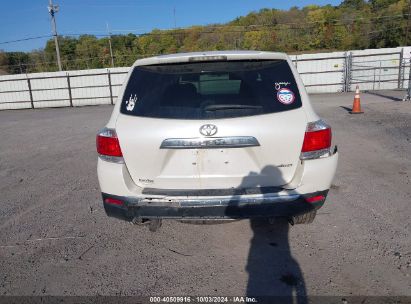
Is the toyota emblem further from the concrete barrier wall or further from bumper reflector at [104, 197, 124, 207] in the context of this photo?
the concrete barrier wall

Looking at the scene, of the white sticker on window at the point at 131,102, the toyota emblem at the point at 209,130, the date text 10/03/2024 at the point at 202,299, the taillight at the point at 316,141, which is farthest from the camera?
the white sticker on window at the point at 131,102

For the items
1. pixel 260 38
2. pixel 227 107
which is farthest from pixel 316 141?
pixel 260 38

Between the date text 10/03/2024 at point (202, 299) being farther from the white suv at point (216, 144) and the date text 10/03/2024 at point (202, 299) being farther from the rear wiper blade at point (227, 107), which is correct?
the rear wiper blade at point (227, 107)

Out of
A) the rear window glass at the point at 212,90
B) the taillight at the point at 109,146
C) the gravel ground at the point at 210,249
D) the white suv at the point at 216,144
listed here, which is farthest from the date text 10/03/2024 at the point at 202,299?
the rear window glass at the point at 212,90

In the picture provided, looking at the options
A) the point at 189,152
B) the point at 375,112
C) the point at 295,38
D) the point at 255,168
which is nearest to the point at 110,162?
the point at 189,152

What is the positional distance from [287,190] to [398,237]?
140cm

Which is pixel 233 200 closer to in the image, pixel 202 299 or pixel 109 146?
pixel 202 299

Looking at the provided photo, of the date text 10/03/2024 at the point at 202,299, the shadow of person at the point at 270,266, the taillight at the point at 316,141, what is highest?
the taillight at the point at 316,141

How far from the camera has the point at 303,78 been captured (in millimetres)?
20281

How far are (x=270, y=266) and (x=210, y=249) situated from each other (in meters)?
0.61

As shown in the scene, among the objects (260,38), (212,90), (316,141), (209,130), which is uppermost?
(260,38)

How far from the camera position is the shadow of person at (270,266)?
2545mm

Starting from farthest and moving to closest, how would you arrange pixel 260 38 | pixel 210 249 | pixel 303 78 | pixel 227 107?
pixel 260 38 → pixel 303 78 → pixel 210 249 → pixel 227 107

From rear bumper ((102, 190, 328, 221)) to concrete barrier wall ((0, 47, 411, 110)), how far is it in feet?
61.1
